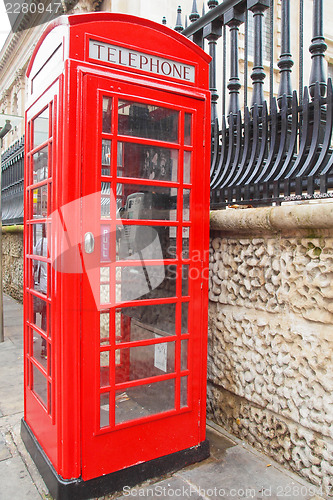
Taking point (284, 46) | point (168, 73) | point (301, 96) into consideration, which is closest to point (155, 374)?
point (168, 73)

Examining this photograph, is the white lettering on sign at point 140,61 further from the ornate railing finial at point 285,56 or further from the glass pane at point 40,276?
the glass pane at point 40,276

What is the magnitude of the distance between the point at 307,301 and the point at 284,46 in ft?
5.55

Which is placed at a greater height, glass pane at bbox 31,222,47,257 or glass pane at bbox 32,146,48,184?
glass pane at bbox 32,146,48,184

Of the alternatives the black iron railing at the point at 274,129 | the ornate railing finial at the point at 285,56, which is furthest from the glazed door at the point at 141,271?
the ornate railing finial at the point at 285,56

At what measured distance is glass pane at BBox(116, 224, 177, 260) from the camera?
219 centimetres

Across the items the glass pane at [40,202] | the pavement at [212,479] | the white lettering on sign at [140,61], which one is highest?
the white lettering on sign at [140,61]

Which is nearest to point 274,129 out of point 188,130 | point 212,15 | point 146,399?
point 188,130

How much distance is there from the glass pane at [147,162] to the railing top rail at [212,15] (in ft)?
4.66

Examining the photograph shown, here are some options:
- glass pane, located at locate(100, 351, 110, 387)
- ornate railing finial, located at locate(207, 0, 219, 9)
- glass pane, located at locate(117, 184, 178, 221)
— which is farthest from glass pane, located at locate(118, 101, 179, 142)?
ornate railing finial, located at locate(207, 0, 219, 9)

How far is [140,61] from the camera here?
2.15m

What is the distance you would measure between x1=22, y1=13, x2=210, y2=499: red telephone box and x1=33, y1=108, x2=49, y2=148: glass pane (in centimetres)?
1

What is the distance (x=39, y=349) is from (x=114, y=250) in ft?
2.81

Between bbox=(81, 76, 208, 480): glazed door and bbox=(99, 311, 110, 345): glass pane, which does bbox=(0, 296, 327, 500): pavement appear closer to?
bbox=(81, 76, 208, 480): glazed door

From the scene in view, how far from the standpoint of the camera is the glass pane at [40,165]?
2.24m
